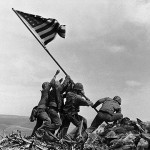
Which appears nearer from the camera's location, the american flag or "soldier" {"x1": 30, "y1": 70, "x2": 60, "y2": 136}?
"soldier" {"x1": 30, "y1": 70, "x2": 60, "y2": 136}

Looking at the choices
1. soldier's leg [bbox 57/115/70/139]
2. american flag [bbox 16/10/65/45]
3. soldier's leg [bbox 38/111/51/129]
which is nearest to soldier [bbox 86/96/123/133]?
soldier's leg [bbox 57/115/70/139]

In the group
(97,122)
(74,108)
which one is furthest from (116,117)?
(74,108)

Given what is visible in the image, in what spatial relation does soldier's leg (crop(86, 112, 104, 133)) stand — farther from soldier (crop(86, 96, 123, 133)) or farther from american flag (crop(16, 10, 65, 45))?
american flag (crop(16, 10, 65, 45))

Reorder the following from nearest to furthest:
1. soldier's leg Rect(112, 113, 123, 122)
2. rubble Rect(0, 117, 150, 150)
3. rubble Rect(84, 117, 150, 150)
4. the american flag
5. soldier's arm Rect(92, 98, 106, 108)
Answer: rubble Rect(84, 117, 150, 150) < rubble Rect(0, 117, 150, 150) < soldier's leg Rect(112, 113, 123, 122) < soldier's arm Rect(92, 98, 106, 108) < the american flag

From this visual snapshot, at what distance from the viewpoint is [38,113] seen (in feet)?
41.4

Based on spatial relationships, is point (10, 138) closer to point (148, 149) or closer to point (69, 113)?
point (69, 113)

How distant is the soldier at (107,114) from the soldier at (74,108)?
38cm

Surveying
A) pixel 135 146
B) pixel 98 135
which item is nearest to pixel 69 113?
pixel 98 135

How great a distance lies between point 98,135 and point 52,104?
7.05ft

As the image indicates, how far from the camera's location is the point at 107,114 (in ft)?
42.0

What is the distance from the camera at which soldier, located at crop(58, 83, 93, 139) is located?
1266 centimetres

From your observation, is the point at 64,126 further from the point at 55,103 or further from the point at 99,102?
the point at 99,102

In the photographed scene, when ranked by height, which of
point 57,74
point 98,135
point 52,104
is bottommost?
point 98,135

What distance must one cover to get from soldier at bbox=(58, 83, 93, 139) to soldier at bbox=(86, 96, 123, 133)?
383mm
